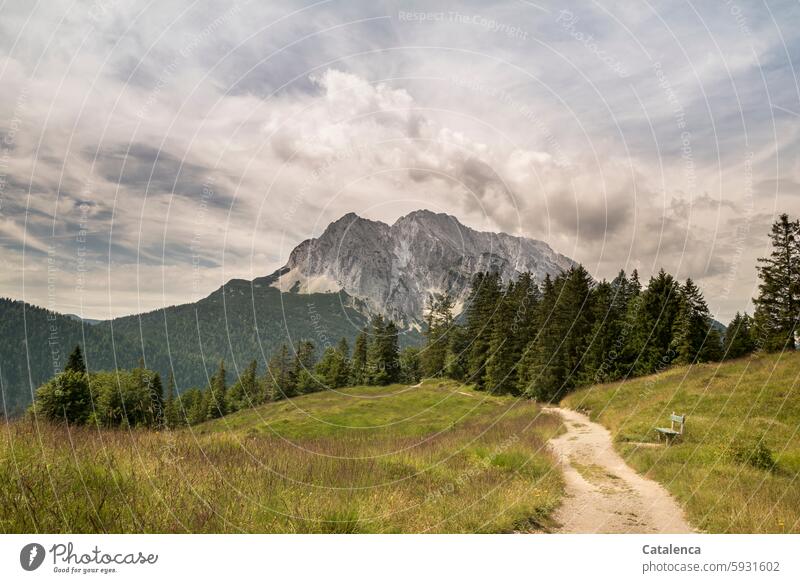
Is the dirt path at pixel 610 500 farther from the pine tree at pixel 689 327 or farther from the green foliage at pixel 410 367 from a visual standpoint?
the green foliage at pixel 410 367

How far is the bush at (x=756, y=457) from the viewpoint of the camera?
37.1 ft

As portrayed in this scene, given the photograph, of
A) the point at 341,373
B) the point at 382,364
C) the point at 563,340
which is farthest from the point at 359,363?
the point at 563,340

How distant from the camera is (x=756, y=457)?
11.4 metres

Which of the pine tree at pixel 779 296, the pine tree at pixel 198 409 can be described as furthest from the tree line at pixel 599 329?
the pine tree at pixel 198 409

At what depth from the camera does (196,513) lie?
5.29 m

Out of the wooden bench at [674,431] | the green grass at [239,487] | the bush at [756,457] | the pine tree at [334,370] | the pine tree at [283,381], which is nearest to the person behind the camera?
the green grass at [239,487]

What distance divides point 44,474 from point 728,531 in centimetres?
964

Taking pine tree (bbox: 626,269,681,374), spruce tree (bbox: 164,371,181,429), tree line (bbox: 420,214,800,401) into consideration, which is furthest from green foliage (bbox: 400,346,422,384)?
spruce tree (bbox: 164,371,181,429)

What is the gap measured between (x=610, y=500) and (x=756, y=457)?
503cm

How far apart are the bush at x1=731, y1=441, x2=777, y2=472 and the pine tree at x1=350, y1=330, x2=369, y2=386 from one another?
7034 centimetres

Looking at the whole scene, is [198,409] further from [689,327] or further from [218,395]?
[689,327]

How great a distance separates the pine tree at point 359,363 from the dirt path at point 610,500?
66.4 metres

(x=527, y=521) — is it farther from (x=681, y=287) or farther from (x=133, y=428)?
(x=681, y=287)

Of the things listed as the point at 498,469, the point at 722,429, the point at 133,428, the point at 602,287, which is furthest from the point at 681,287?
the point at 133,428
